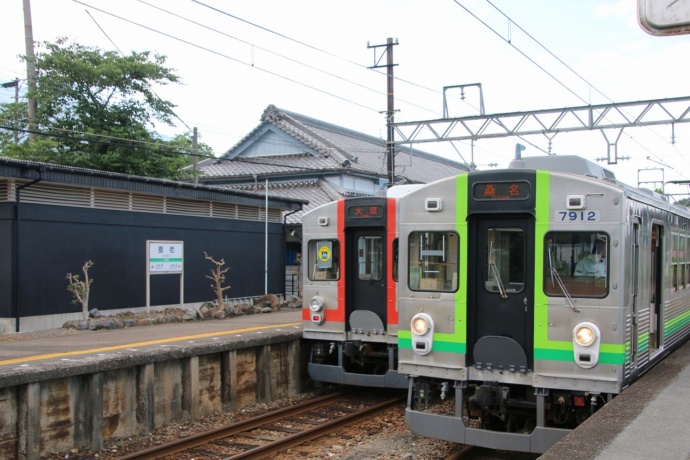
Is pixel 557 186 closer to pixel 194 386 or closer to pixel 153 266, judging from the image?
pixel 194 386

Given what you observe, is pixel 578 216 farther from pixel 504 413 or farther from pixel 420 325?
pixel 504 413

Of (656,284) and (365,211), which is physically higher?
(365,211)

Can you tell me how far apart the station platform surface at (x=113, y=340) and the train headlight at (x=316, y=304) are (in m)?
1.11

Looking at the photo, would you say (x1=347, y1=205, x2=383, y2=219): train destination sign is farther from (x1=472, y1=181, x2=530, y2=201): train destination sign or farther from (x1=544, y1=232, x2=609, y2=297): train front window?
(x1=544, y1=232, x2=609, y2=297): train front window

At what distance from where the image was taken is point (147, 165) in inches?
850

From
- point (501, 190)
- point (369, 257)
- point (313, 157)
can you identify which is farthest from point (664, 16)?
point (313, 157)

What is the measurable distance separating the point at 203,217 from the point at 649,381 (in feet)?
42.0

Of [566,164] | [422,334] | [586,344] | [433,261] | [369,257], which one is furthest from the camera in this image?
[369,257]

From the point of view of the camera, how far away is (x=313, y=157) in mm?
26703

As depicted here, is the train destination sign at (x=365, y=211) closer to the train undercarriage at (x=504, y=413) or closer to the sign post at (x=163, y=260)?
the train undercarriage at (x=504, y=413)

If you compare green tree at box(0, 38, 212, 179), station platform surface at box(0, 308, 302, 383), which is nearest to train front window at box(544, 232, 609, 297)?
station platform surface at box(0, 308, 302, 383)

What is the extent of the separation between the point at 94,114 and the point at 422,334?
1735cm

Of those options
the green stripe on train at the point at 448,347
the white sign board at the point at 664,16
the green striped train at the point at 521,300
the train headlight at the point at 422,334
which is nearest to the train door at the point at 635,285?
the green striped train at the point at 521,300

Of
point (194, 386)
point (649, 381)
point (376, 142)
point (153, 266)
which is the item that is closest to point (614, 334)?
point (649, 381)
